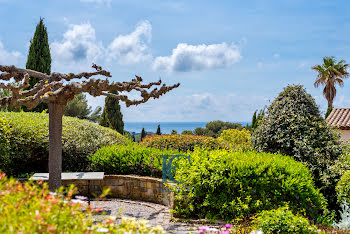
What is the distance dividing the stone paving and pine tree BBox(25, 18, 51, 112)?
14701mm

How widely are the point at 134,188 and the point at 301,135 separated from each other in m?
4.35

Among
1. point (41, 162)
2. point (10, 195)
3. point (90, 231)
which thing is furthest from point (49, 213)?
point (41, 162)

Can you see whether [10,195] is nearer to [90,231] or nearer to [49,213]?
[49,213]

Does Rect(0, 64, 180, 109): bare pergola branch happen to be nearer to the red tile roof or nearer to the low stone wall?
the low stone wall

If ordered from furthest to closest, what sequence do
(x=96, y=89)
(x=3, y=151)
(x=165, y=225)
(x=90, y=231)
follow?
1. (x=3, y=151)
2. (x=96, y=89)
3. (x=165, y=225)
4. (x=90, y=231)

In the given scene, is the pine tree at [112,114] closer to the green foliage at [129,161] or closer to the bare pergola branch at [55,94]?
the green foliage at [129,161]

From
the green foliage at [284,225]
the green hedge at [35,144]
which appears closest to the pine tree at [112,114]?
the green hedge at [35,144]

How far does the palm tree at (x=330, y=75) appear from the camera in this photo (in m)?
34.8

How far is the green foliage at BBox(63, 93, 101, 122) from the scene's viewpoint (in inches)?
1181

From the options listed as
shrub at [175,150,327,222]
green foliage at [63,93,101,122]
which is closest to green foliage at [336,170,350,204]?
shrub at [175,150,327,222]

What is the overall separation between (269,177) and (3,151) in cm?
665

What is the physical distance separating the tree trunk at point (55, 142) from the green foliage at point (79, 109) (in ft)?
75.0

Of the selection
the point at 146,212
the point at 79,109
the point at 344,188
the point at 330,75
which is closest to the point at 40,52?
the point at 79,109

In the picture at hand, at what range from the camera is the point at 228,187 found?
5977mm
